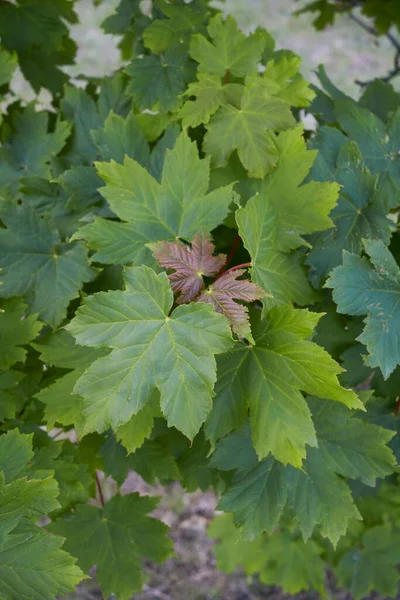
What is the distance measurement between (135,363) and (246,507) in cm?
56

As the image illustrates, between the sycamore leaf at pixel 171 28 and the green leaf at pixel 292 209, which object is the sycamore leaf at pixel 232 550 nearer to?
the green leaf at pixel 292 209

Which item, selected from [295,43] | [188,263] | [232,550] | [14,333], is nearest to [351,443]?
[188,263]

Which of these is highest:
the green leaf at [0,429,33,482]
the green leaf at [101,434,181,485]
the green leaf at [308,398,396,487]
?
the green leaf at [0,429,33,482]

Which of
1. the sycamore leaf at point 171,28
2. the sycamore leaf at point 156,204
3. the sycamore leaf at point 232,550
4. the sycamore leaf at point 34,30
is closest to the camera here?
the sycamore leaf at point 156,204

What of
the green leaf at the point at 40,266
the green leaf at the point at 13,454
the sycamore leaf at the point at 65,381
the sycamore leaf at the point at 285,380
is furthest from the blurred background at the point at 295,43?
the green leaf at the point at 13,454

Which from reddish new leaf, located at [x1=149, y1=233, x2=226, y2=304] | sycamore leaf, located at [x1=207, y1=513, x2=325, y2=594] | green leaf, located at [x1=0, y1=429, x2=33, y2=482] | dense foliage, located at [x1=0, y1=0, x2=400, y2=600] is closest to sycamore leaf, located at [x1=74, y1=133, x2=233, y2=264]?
dense foliage, located at [x1=0, y1=0, x2=400, y2=600]

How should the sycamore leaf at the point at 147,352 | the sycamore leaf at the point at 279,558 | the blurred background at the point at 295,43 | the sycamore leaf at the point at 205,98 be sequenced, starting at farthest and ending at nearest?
the blurred background at the point at 295,43, the sycamore leaf at the point at 279,558, the sycamore leaf at the point at 205,98, the sycamore leaf at the point at 147,352

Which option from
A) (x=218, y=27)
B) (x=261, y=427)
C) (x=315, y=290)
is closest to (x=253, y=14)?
(x=218, y=27)

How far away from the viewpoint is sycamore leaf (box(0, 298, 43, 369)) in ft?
4.46

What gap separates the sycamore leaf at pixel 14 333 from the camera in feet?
4.46

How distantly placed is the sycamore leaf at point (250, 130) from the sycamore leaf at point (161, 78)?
165 millimetres

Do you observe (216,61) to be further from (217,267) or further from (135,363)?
(135,363)

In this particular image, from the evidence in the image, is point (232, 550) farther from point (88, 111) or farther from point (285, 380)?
point (88, 111)

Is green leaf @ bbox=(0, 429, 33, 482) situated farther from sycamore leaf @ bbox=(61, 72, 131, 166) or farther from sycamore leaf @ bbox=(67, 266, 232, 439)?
sycamore leaf @ bbox=(61, 72, 131, 166)
